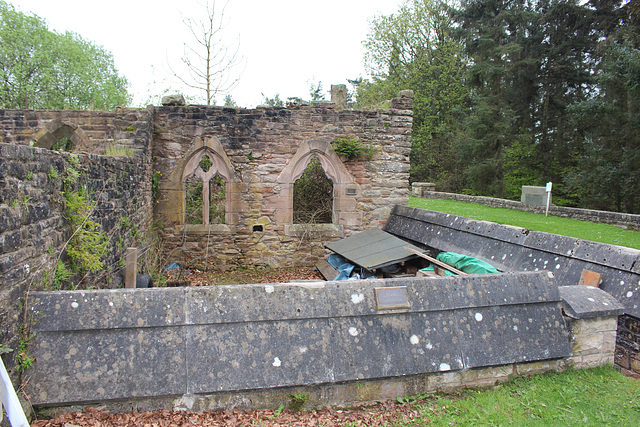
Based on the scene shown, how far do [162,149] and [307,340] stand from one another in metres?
6.99

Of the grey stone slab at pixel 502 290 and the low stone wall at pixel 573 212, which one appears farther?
the low stone wall at pixel 573 212

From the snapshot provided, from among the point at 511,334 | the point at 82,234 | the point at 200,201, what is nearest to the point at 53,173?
the point at 82,234

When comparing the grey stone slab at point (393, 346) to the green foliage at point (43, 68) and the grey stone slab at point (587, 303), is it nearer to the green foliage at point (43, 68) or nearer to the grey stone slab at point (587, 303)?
the grey stone slab at point (587, 303)

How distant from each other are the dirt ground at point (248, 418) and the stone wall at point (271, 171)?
20.8ft

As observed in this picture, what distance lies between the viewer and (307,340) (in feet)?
8.88

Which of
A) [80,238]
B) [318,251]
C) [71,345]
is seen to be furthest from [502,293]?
[318,251]

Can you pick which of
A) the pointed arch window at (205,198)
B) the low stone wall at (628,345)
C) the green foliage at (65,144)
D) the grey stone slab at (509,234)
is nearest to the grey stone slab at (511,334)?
the low stone wall at (628,345)

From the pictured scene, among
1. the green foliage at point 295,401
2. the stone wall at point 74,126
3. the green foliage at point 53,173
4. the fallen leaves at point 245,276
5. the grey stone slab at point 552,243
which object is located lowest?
the fallen leaves at point 245,276

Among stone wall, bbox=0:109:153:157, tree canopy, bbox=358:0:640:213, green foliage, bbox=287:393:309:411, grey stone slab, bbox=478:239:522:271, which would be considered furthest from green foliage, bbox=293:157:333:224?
tree canopy, bbox=358:0:640:213

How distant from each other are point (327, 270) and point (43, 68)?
99.2 ft

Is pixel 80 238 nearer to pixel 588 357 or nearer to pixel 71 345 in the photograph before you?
pixel 71 345

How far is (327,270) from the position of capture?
8188 millimetres

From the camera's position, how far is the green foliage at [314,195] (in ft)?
33.4

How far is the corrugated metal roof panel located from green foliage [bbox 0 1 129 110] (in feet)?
76.2
